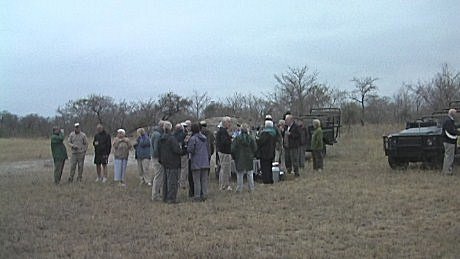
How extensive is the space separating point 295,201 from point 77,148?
6738 millimetres

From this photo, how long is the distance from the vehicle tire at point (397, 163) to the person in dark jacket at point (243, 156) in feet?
17.0

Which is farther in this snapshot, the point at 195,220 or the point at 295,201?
the point at 295,201

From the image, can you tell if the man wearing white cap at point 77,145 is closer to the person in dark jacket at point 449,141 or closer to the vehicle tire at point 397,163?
the vehicle tire at point 397,163

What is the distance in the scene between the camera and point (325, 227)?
8.70 meters

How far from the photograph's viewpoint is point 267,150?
13867 mm

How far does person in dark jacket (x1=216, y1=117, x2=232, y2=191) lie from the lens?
1335 cm

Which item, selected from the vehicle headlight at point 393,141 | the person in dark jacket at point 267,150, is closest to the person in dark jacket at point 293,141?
the person in dark jacket at point 267,150

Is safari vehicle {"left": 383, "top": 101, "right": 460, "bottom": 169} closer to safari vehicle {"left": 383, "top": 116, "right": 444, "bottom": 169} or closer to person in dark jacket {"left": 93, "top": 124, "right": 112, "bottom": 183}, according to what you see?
safari vehicle {"left": 383, "top": 116, "right": 444, "bottom": 169}

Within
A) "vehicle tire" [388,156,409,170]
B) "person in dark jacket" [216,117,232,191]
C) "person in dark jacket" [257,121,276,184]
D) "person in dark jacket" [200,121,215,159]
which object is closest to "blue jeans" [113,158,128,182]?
"person in dark jacket" [200,121,215,159]

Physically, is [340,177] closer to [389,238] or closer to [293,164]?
[293,164]

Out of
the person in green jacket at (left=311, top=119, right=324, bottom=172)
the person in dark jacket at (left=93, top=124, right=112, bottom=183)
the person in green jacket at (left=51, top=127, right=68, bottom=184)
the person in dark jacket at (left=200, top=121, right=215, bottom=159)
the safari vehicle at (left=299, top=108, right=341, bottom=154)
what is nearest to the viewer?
the person in dark jacket at (left=200, top=121, right=215, bottom=159)

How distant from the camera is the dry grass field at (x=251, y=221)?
7.45 meters

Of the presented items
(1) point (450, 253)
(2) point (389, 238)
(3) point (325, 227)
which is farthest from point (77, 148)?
(1) point (450, 253)

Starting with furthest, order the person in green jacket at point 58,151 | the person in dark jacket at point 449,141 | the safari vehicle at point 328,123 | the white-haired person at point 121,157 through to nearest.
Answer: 1. the safari vehicle at point 328,123
2. the person in green jacket at point 58,151
3. the white-haired person at point 121,157
4. the person in dark jacket at point 449,141
